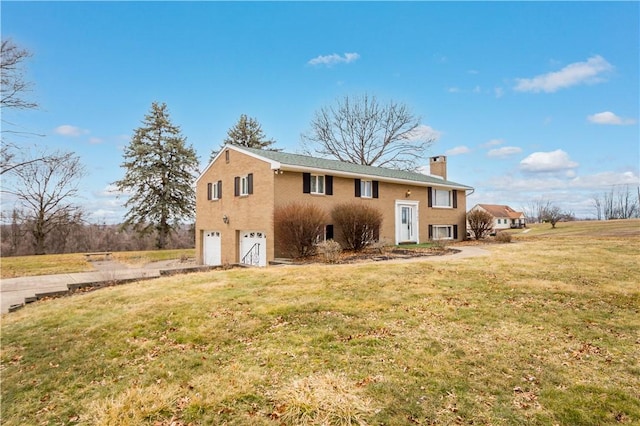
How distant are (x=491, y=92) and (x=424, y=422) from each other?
1874 cm

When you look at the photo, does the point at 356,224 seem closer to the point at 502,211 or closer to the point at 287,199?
the point at 287,199

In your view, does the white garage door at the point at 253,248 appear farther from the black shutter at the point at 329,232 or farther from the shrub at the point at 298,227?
the black shutter at the point at 329,232

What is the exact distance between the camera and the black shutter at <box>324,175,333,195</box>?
17453 mm

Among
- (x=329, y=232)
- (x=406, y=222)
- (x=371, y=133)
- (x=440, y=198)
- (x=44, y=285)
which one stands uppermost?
(x=371, y=133)

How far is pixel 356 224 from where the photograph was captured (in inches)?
653

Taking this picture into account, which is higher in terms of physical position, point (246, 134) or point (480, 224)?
point (246, 134)

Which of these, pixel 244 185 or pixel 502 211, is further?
pixel 502 211

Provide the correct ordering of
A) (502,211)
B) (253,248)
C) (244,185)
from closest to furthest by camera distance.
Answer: (253,248), (244,185), (502,211)

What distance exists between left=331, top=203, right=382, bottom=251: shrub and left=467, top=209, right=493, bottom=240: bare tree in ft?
36.4

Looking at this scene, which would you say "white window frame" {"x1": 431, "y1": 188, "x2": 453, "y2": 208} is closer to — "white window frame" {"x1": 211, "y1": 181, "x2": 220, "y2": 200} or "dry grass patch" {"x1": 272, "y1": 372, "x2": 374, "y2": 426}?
"white window frame" {"x1": 211, "y1": 181, "x2": 220, "y2": 200}

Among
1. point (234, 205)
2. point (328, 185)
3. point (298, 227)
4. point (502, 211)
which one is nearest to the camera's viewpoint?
point (298, 227)

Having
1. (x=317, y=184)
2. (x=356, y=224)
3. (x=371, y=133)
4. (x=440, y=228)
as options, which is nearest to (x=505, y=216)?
(x=371, y=133)

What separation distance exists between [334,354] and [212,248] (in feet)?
58.3

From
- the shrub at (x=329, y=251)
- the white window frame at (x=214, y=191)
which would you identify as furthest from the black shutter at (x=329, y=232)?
the white window frame at (x=214, y=191)
